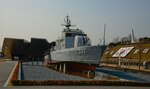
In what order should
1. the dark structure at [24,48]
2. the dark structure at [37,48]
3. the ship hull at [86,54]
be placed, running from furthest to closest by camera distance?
the dark structure at [37,48]
the dark structure at [24,48]
the ship hull at [86,54]

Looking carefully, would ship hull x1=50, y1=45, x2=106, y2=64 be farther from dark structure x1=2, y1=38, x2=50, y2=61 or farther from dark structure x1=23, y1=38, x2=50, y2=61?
Answer: dark structure x1=2, y1=38, x2=50, y2=61

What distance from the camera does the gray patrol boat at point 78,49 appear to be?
45062mm

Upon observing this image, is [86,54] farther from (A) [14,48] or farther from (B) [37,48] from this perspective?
(A) [14,48]

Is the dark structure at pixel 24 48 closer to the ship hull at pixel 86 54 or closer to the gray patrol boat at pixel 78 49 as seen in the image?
the gray patrol boat at pixel 78 49

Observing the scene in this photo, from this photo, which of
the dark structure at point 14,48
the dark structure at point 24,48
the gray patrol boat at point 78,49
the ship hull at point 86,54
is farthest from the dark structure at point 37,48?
the ship hull at point 86,54

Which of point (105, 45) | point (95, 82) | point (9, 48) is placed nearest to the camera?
point (95, 82)

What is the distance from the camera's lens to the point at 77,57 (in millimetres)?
49438

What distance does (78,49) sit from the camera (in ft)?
157

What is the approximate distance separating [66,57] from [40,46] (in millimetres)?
64982

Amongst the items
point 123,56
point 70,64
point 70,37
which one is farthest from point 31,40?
point 70,64

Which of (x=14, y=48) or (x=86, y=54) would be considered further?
(x=14, y=48)

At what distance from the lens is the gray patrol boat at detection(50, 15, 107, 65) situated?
4506 cm

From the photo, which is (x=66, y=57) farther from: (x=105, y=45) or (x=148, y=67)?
(x=148, y=67)

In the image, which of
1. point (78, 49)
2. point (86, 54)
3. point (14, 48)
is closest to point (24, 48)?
point (14, 48)
